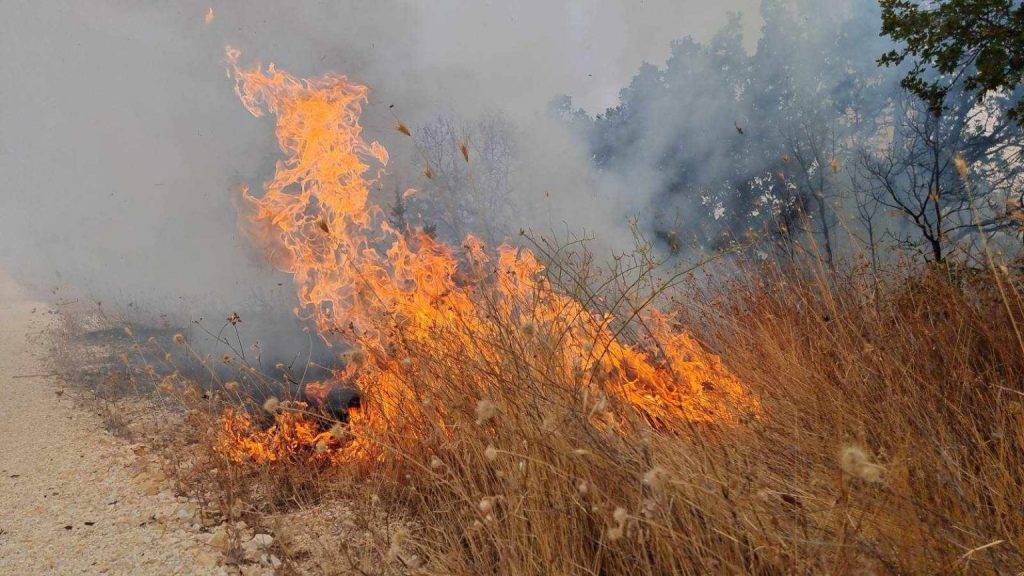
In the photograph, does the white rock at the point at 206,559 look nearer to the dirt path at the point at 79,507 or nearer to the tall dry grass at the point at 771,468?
the dirt path at the point at 79,507

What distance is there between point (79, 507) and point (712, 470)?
310 cm

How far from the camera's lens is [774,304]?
392 cm

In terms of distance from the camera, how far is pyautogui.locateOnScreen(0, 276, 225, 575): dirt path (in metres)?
2.39

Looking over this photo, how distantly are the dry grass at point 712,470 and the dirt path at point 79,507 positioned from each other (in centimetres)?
24

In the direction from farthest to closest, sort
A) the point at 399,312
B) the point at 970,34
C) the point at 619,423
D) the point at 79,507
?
the point at 970,34 < the point at 399,312 < the point at 79,507 < the point at 619,423

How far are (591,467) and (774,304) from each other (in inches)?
106

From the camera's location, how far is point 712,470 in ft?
5.38

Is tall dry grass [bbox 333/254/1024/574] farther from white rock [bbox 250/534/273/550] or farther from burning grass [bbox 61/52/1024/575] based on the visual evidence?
white rock [bbox 250/534/273/550]

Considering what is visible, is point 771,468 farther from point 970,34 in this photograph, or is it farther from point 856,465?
point 970,34

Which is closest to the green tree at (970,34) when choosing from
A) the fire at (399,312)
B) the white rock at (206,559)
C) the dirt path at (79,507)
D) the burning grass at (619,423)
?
the burning grass at (619,423)

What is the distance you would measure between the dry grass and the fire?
0.34 feet

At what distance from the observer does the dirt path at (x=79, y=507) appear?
2387 millimetres

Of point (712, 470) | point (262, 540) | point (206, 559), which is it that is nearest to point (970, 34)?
point (712, 470)

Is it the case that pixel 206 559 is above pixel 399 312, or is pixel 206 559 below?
below
